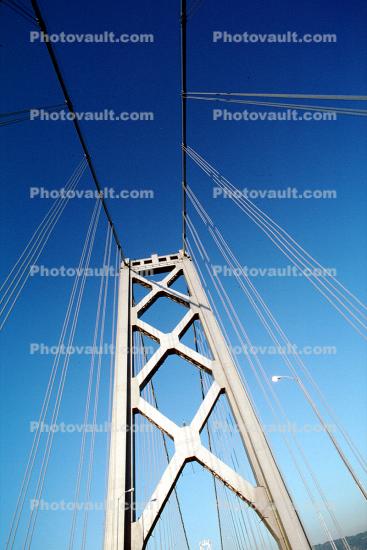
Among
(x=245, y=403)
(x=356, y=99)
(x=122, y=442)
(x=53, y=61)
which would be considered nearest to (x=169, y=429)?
(x=122, y=442)

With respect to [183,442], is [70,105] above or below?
above

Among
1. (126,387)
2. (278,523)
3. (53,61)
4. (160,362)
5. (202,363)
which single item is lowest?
(278,523)

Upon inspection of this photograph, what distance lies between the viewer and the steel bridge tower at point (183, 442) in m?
2.89

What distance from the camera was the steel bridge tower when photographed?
9.48 feet

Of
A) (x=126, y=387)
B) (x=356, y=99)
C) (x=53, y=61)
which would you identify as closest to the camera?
(x=356, y=99)

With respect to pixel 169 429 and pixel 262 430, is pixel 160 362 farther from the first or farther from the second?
pixel 262 430

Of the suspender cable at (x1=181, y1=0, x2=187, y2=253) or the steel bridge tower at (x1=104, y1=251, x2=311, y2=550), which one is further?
the suspender cable at (x1=181, y1=0, x2=187, y2=253)

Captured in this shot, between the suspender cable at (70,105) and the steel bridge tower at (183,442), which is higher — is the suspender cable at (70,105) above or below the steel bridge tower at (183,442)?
above

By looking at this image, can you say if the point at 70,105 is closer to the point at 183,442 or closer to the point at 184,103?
the point at 184,103

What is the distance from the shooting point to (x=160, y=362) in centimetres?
470

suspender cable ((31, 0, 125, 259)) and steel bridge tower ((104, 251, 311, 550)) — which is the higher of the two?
suspender cable ((31, 0, 125, 259))

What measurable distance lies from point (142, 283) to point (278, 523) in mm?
4413

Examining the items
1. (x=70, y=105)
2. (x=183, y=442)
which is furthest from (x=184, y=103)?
(x=183, y=442)

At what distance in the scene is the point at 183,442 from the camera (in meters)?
3.59
